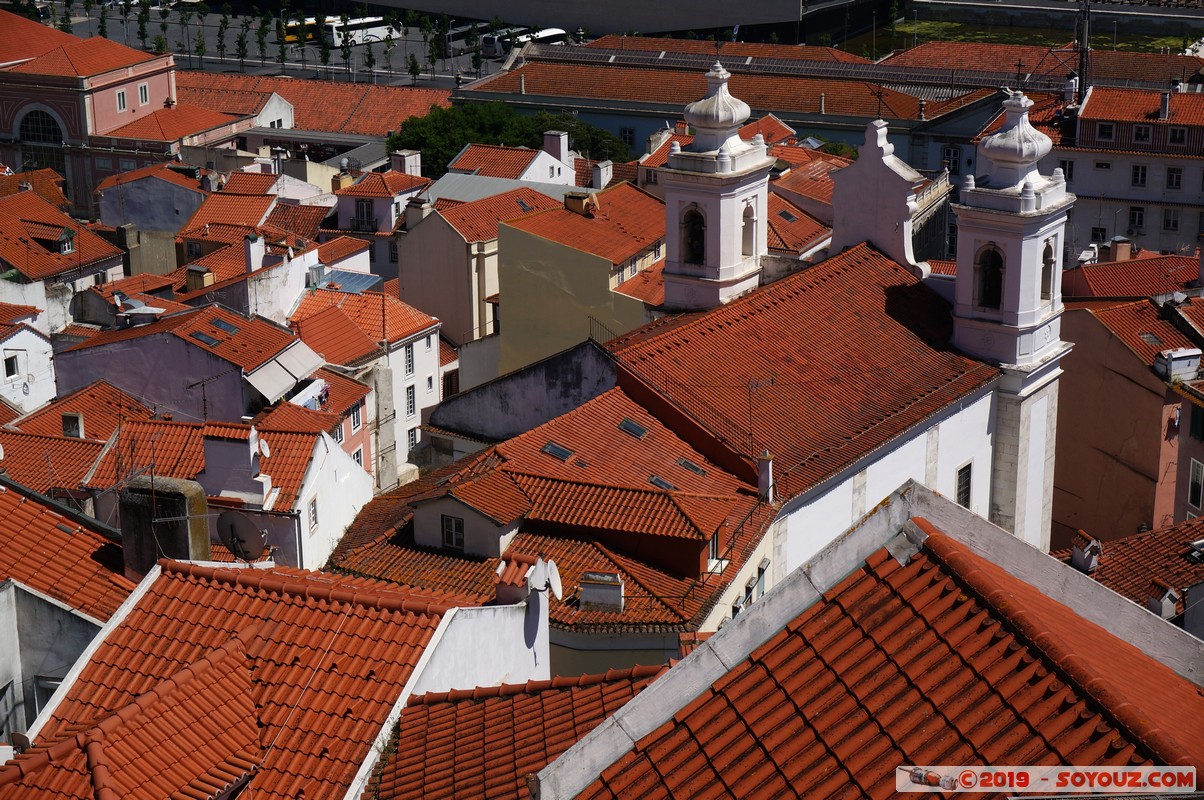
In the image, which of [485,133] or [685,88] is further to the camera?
[685,88]

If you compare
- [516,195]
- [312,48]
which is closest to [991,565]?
[516,195]

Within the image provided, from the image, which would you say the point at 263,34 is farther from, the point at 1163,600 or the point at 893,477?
the point at 1163,600

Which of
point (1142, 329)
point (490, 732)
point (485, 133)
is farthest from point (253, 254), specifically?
point (490, 732)

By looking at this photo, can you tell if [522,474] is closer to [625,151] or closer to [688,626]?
[688,626]

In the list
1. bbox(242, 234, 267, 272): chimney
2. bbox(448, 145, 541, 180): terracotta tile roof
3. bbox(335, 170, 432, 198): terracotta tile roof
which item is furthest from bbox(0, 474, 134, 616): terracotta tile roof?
bbox(448, 145, 541, 180): terracotta tile roof

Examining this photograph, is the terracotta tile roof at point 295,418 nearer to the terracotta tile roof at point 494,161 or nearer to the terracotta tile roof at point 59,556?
the terracotta tile roof at point 59,556

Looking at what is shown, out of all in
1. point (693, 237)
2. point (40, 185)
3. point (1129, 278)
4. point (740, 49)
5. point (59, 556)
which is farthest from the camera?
point (740, 49)

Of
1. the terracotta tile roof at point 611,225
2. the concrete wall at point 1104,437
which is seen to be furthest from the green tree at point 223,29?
the concrete wall at point 1104,437
